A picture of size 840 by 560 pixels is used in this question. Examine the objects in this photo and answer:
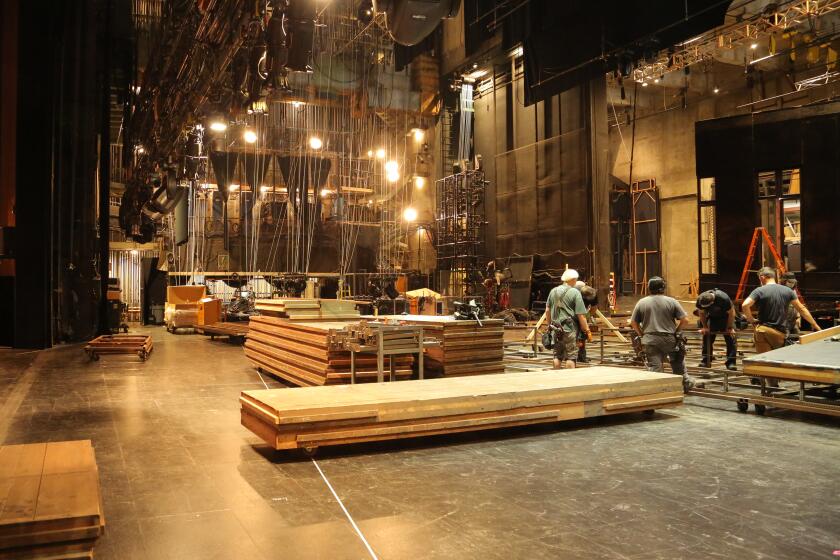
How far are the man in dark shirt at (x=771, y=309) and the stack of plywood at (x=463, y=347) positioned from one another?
3507 millimetres

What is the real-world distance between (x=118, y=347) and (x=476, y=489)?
1090 cm

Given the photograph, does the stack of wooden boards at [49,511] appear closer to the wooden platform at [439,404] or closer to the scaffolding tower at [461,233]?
the wooden platform at [439,404]

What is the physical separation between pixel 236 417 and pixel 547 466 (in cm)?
374

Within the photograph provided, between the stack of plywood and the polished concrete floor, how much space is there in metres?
2.34

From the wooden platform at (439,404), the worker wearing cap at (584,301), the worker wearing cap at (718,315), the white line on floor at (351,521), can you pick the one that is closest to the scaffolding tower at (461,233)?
the worker wearing cap at (584,301)

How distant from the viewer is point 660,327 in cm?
805

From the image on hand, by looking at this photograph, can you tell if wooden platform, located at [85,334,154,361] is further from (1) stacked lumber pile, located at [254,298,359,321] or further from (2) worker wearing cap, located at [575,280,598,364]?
(2) worker wearing cap, located at [575,280,598,364]

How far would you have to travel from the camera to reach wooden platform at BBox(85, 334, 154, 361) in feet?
42.2

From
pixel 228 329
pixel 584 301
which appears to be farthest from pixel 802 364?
pixel 228 329

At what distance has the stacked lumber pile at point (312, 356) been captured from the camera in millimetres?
8094

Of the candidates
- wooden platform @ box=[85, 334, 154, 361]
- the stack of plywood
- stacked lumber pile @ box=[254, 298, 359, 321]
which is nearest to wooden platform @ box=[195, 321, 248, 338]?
wooden platform @ box=[85, 334, 154, 361]

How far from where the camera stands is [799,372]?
665 cm

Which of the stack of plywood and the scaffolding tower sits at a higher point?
the scaffolding tower

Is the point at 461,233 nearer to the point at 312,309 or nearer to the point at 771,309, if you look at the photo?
the point at 312,309
